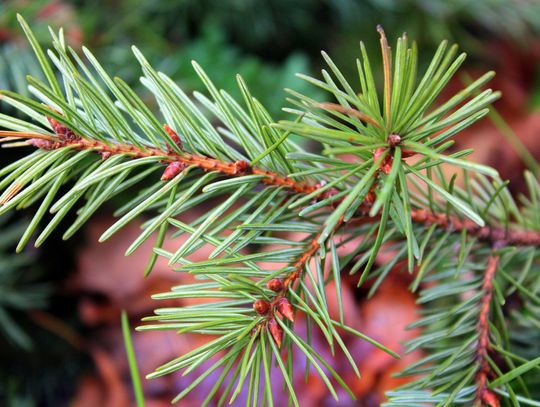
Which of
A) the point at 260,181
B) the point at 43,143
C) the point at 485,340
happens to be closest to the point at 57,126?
the point at 43,143

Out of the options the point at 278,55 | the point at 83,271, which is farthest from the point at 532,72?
the point at 83,271

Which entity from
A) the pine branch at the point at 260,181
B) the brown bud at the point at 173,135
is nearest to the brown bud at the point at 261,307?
the pine branch at the point at 260,181

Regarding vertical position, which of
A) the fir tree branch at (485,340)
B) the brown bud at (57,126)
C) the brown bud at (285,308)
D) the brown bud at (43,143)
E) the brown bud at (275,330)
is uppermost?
the brown bud at (57,126)

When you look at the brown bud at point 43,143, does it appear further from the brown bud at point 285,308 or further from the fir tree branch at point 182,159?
the brown bud at point 285,308

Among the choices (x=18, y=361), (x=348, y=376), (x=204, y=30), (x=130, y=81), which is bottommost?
(x=348, y=376)

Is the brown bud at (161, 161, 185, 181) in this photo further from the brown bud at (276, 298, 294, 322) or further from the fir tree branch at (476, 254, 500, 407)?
the fir tree branch at (476, 254, 500, 407)

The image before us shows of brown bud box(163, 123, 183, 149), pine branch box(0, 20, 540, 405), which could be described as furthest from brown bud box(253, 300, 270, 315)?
brown bud box(163, 123, 183, 149)

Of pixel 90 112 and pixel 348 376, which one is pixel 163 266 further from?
pixel 90 112
